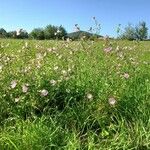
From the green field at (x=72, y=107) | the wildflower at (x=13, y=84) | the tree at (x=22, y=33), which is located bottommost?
the green field at (x=72, y=107)

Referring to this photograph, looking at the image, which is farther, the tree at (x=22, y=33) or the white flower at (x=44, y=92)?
the tree at (x=22, y=33)

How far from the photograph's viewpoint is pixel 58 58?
7105mm

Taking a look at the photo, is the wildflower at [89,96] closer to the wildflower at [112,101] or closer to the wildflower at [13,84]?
the wildflower at [112,101]

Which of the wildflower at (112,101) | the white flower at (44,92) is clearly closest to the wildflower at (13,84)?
the white flower at (44,92)

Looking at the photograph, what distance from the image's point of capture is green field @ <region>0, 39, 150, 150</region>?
14.3 feet

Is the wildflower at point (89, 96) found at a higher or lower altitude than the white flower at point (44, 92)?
lower

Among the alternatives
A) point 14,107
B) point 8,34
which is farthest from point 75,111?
point 8,34

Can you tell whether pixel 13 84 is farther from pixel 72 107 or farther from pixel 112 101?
pixel 112 101

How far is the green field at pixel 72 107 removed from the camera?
172 inches

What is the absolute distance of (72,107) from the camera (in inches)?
203

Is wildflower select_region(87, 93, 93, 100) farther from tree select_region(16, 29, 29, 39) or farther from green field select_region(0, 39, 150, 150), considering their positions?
tree select_region(16, 29, 29, 39)

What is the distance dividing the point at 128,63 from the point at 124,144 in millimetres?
2644

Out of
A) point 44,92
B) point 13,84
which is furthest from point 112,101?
point 13,84

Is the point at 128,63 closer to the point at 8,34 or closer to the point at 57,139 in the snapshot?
the point at 8,34
